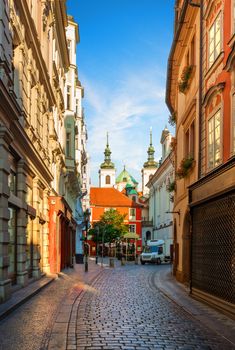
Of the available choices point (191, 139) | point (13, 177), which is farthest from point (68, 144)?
point (13, 177)

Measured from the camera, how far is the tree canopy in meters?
80.4

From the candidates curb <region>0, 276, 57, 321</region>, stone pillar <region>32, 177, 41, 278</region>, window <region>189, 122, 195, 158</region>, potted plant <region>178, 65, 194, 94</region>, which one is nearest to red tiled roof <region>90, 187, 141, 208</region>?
stone pillar <region>32, 177, 41, 278</region>

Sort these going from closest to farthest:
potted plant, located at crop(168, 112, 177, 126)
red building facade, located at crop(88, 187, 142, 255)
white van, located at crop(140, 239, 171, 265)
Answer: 1. potted plant, located at crop(168, 112, 177, 126)
2. white van, located at crop(140, 239, 171, 265)
3. red building facade, located at crop(88, 187, 142, 255)

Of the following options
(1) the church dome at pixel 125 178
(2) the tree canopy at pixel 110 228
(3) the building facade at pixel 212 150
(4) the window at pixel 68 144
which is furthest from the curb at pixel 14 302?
(1) the church dome at pixel 125 178

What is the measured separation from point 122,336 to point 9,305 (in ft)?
13.0

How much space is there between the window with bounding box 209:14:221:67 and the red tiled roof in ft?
278

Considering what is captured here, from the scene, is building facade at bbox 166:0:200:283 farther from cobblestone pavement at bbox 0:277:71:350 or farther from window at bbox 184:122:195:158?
cobblestone pavement at bbox 0:277:71:350

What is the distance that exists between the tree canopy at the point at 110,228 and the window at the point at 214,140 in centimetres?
6282

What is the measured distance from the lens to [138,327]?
33.9 ft

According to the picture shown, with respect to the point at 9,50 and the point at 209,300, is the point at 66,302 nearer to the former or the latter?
the point at 209,300

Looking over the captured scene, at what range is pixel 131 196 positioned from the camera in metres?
114

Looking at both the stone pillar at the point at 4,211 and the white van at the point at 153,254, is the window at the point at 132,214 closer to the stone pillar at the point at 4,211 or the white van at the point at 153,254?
the white van at the point at 153,254

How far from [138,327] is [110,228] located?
233ft

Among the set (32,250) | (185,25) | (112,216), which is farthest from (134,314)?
(112,216)
